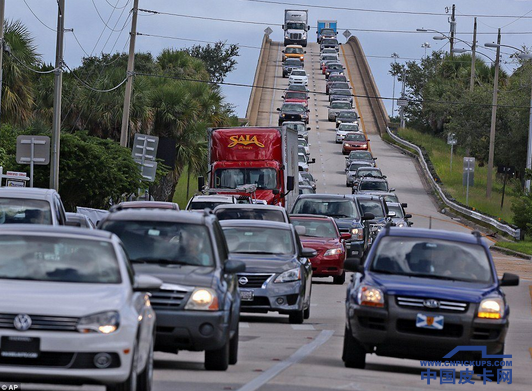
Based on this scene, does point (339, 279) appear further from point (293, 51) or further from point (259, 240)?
point (293, 51)

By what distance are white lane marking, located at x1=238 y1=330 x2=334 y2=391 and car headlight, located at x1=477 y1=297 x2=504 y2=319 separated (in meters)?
2.13

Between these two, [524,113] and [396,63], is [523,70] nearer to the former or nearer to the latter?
[524,113]

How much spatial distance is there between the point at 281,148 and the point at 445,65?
70.5m

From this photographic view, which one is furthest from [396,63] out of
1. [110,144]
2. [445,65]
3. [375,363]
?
[375,363]

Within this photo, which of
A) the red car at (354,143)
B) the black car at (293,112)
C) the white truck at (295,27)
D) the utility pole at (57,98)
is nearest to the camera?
the utility pole at (57,98)

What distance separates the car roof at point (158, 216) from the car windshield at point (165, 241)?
→ 37 mm

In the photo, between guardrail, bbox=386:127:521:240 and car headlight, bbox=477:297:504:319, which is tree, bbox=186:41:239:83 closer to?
guardrail, bbox=386:127:521:240

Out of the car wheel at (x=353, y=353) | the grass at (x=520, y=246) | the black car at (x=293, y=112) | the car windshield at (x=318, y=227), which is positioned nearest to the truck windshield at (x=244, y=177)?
the car windshield at (x=318, y=227)

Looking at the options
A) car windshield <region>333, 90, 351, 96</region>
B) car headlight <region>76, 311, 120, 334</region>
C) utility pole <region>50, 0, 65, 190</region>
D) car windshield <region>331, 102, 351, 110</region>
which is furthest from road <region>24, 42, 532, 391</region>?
car windshield <region>333, 90, 351, 96</region>

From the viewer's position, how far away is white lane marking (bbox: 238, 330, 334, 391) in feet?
38.3

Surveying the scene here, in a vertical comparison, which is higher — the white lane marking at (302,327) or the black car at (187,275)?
the black car at (187,275)

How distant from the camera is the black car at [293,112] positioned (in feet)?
286

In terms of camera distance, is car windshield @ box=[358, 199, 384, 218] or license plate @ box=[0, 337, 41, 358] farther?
car windshield @ box=[358, 199, 384, 218]

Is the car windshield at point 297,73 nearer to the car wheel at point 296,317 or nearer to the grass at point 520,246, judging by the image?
the grass at point 520,246
